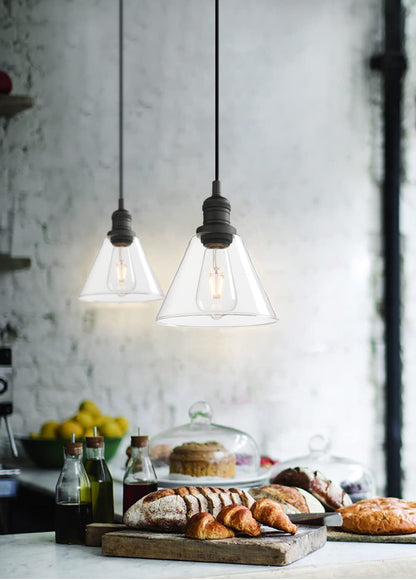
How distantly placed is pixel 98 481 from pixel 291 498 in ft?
1.41

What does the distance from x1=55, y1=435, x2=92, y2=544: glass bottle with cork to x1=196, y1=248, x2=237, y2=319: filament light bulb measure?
398mm

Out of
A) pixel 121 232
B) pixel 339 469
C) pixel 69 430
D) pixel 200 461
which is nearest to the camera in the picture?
pixel 339 469

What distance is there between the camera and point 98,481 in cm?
172

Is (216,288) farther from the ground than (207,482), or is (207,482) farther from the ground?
(216,288)

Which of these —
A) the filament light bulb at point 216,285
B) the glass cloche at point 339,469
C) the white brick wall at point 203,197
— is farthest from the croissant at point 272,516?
the white brick wall at point 203,197

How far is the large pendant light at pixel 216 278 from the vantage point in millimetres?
1626

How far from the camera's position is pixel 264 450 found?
3.44 m

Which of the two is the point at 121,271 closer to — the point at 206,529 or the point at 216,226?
the point at 216,226

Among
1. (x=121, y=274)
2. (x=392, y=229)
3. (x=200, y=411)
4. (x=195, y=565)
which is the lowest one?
(x=195, y=565)

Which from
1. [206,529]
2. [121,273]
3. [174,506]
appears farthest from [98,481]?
[121,273]

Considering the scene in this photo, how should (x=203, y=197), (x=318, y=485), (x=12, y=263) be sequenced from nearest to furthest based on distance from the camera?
(x=318, y=485) → (x=12, y=263) → (x=203, y=197)

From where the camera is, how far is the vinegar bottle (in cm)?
175

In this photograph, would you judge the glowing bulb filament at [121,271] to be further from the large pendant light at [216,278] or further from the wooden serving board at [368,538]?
the wooden serving board at [368,538]

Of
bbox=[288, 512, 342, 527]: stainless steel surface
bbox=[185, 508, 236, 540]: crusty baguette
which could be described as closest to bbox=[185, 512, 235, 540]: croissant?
bbox=[185, 508, 236, 540]: crusty baguette
